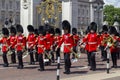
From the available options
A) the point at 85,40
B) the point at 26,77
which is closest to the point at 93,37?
the point at 85,40

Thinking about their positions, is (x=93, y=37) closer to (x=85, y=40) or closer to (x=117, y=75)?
(x=85, y=40)

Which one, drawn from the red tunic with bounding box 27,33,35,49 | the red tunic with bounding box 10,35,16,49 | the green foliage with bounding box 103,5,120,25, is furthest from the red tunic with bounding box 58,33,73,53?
the green foliage with bounding box 103,5,120,25

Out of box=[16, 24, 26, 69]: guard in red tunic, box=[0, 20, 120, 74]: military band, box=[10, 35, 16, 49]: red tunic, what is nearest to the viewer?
box=[0, 20, 120, 74]: military band

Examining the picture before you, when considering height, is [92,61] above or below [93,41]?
below

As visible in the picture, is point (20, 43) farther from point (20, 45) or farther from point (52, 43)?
point (52, 43)

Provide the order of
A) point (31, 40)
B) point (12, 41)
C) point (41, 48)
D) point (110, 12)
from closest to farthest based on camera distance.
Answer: point (41, 48) → point (12, 41) → point (31, 40) → point (110, 12)

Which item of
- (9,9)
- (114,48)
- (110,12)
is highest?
(110,12)

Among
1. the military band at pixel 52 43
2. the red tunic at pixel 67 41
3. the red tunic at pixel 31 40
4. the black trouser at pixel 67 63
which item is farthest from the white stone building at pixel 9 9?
→ the black trouser at pixel 67 63

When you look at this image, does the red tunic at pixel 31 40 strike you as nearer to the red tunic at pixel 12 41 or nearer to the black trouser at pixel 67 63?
the red tunic at pixel 12 41

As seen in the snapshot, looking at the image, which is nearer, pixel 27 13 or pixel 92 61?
pixel 92 61

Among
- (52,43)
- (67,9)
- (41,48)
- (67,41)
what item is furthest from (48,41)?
(67,9)

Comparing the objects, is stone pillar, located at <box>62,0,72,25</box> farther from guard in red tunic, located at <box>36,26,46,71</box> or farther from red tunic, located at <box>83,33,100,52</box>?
guard in red tunic, located at <box>36,26,46,71</box>

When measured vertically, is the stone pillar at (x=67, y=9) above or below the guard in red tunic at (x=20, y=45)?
above

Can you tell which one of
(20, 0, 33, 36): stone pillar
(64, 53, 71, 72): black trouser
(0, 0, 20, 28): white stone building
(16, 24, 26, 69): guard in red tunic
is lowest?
(64, 53, 71, 72): black trouser
